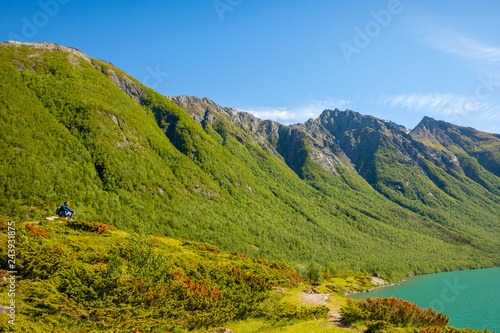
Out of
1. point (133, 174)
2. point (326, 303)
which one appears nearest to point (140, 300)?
point (326, 303)

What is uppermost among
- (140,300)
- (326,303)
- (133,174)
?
(133,174)

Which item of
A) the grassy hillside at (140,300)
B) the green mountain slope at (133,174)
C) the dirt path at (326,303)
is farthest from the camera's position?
the green mountain slope at (133,174)

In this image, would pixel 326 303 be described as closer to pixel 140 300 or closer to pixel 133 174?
pixel 140 300

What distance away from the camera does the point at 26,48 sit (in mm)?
133750

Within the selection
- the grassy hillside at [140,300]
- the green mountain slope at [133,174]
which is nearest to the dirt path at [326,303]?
the grassy hillside at [140,300]

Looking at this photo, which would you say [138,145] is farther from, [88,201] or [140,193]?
[88,201]

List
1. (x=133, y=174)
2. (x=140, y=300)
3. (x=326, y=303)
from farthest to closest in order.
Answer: (x=133, y=174)
(x=326, y=303)
(x=140, y=300)

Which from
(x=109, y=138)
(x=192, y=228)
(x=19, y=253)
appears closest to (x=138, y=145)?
(x=109, y=138)

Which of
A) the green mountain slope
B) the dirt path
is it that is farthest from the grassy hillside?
the green mountain slope

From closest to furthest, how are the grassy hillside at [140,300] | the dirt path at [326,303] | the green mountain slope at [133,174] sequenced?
1. the grassy hillside at [140,300]
2. the dirt path at [326,303]
3. the green mountain slope at [133,174]

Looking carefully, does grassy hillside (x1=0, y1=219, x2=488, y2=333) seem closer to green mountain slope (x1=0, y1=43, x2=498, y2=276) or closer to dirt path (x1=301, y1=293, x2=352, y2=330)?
dirt path (x1=301, y1=293, x2=352, y2=330)

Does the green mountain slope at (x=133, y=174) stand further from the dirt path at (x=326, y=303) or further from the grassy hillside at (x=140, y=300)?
the dirt path at (x=326, y=303)

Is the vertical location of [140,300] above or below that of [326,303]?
above

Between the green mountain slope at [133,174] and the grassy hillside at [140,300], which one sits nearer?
the grassy hillside at [140,300]
